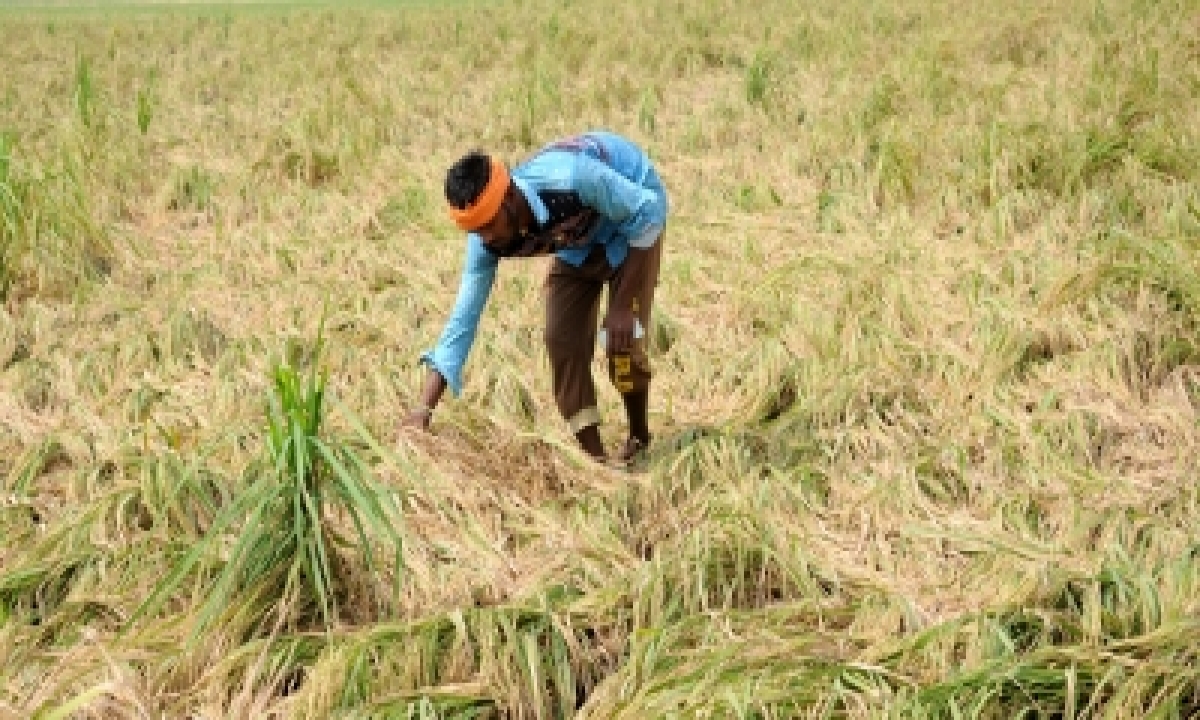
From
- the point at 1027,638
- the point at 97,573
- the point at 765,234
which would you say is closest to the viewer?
the point at 1027,638

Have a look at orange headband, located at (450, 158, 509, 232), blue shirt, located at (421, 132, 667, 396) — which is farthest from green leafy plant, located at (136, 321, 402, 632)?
blue shirt, located at (421, 132, 667, 396)

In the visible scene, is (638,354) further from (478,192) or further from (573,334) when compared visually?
(478,192)

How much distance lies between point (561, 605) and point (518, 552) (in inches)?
16.4

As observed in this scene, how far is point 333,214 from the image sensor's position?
245 inches

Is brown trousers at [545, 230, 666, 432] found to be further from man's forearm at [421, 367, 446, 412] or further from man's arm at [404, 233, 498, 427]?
man's forearm at [421, 367, 446, 412]

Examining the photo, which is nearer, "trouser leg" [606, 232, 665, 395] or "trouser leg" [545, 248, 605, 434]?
"trouser leg" [606, 232, 665, 395]

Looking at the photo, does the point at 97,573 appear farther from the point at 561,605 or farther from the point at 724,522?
the point at 724,522

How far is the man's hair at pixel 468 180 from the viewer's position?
293 cm

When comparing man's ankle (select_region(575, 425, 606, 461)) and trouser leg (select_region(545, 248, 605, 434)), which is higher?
trouser leg (select_region(545, 248, 605, 434))

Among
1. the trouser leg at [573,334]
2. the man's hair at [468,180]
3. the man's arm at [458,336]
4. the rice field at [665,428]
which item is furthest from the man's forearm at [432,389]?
the man's hair at [468,180]

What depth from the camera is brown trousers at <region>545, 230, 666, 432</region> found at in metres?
3.49

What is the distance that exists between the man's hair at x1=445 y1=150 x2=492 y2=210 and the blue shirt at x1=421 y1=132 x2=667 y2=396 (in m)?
0.18

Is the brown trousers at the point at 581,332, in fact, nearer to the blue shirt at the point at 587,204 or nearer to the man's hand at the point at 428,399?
the blue shirt at the point at 587,204

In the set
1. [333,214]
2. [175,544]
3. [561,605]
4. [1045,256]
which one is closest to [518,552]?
[561,605]
